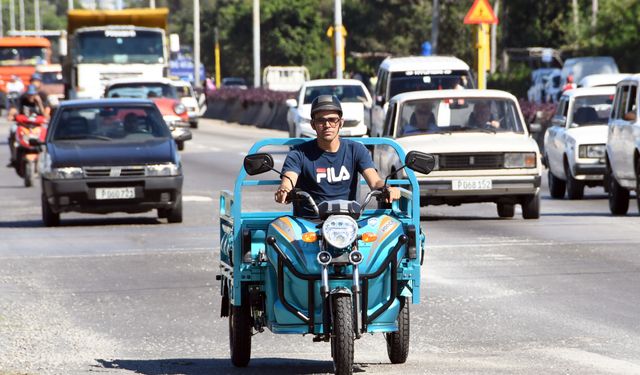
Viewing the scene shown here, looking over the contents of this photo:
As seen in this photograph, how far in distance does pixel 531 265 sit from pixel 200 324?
453cm

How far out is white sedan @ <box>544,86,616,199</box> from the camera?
2528 cm

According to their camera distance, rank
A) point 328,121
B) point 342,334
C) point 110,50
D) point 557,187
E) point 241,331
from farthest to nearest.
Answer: point 110,50 → point 557,187 → point 241,331 → point 328,121 → point 342,334

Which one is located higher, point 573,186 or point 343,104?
point 343,104

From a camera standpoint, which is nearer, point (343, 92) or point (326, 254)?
point (326, 254)

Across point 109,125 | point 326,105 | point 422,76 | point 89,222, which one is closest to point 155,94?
point 422,76

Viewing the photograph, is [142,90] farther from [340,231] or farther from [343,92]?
[340,231]

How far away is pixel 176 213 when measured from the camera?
853 inches

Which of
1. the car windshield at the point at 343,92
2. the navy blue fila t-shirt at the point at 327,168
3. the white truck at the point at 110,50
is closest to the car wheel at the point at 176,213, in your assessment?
the navy blue fila t-shirt at the point at 327,168

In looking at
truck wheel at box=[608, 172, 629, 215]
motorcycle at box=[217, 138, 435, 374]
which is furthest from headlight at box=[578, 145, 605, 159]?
motorcycle at box=[217, 138, 435, 374]

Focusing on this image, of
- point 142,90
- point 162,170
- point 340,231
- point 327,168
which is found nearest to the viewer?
point 340,231

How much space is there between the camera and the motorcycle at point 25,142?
1206 inches

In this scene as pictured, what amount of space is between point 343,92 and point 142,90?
5656mm

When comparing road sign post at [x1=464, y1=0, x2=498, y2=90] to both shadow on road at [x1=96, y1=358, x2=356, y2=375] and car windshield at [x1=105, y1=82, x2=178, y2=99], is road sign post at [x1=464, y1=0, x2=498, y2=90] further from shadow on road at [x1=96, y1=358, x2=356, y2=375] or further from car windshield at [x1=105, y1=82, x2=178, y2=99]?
shadow on road at [x1=96, y1=358, x2=356, y2=375]

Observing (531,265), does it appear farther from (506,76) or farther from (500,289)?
(506,76)
